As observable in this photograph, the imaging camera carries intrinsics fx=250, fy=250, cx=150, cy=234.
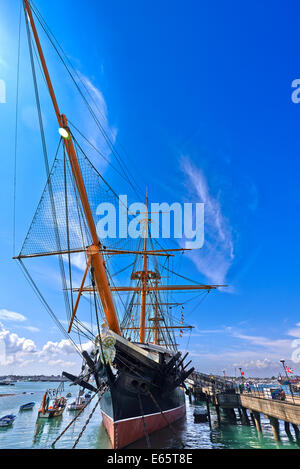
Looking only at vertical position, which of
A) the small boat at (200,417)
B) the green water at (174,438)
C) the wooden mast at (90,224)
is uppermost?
the wooden mast at (90,224)

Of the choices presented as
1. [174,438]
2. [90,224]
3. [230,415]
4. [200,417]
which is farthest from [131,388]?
[230,415]

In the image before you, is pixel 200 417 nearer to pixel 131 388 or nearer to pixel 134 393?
pixel 134 393

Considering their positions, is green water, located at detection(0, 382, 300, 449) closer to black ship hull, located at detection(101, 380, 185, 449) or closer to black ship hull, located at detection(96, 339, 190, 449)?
black ship hull, located at detection(101, 380, 185, 449)

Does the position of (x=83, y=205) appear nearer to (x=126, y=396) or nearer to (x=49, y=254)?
(x=49, y=254)

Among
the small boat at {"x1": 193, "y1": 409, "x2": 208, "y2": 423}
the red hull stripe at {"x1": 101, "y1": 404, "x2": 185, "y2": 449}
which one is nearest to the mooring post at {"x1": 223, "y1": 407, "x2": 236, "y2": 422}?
the small boat at {"x1": 193, "y1": 409, "x2": 208, "y2": 423}

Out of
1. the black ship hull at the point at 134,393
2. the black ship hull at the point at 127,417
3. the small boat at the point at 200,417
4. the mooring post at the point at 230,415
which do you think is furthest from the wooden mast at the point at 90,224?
the mooring post at the point at 230,415

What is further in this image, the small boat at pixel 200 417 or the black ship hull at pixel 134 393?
the small boat at pixel 200 417

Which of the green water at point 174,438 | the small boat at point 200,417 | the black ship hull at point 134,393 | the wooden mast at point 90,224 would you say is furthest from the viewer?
the small boat at point 200,417

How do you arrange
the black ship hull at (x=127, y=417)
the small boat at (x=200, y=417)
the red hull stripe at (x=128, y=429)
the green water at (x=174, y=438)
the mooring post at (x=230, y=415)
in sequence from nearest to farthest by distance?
the red hull stripe at (x=128, y=429) → the black ship hull at (x=127, y=417) → the green water at (x=174, y=438) → the small boat at (x=200, y=417) → the mooring post at (x=230, y=415)

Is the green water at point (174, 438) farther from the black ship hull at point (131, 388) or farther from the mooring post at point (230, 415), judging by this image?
the black ship hull at point (131, 388)

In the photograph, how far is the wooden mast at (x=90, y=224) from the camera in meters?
9.30

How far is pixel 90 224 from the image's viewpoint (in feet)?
39.3

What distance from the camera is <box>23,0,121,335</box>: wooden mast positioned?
9.30 meters
